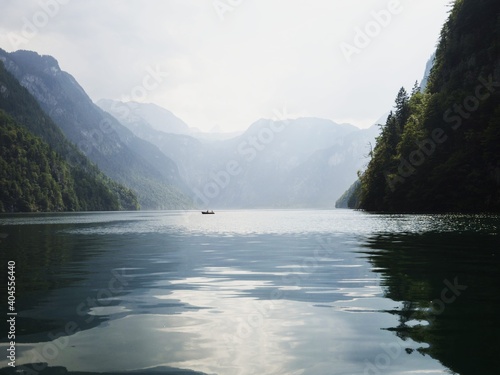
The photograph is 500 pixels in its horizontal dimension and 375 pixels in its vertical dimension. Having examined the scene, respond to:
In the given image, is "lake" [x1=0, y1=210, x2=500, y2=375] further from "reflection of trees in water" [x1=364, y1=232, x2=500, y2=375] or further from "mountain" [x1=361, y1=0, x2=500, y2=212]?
"mountain" [x1=361, y1=0, x2=500, y2=212]

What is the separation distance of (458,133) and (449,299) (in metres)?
103

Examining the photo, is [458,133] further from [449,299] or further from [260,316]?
[260,316]

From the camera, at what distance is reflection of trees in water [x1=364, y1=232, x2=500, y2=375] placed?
34.0 ft

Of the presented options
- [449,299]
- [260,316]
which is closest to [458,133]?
[449,299]

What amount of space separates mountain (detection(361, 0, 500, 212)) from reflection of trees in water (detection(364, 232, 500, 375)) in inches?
2765

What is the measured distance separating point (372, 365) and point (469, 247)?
2799 cm

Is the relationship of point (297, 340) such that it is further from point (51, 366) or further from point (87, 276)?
point (87, 276)

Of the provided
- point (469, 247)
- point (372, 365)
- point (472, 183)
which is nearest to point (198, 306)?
point (372, 365)

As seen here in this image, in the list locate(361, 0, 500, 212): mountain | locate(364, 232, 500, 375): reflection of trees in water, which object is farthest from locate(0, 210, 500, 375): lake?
locate(361, 0, 500, 212): mountain

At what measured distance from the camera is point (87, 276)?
74.9 ft

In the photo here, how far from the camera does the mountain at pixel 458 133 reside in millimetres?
96562

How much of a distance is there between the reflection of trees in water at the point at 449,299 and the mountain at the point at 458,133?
70.2 m

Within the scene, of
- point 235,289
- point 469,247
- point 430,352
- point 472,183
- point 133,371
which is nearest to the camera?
point 133,371

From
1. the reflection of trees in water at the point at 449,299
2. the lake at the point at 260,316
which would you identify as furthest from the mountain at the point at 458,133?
the lake at the point at 260,316
